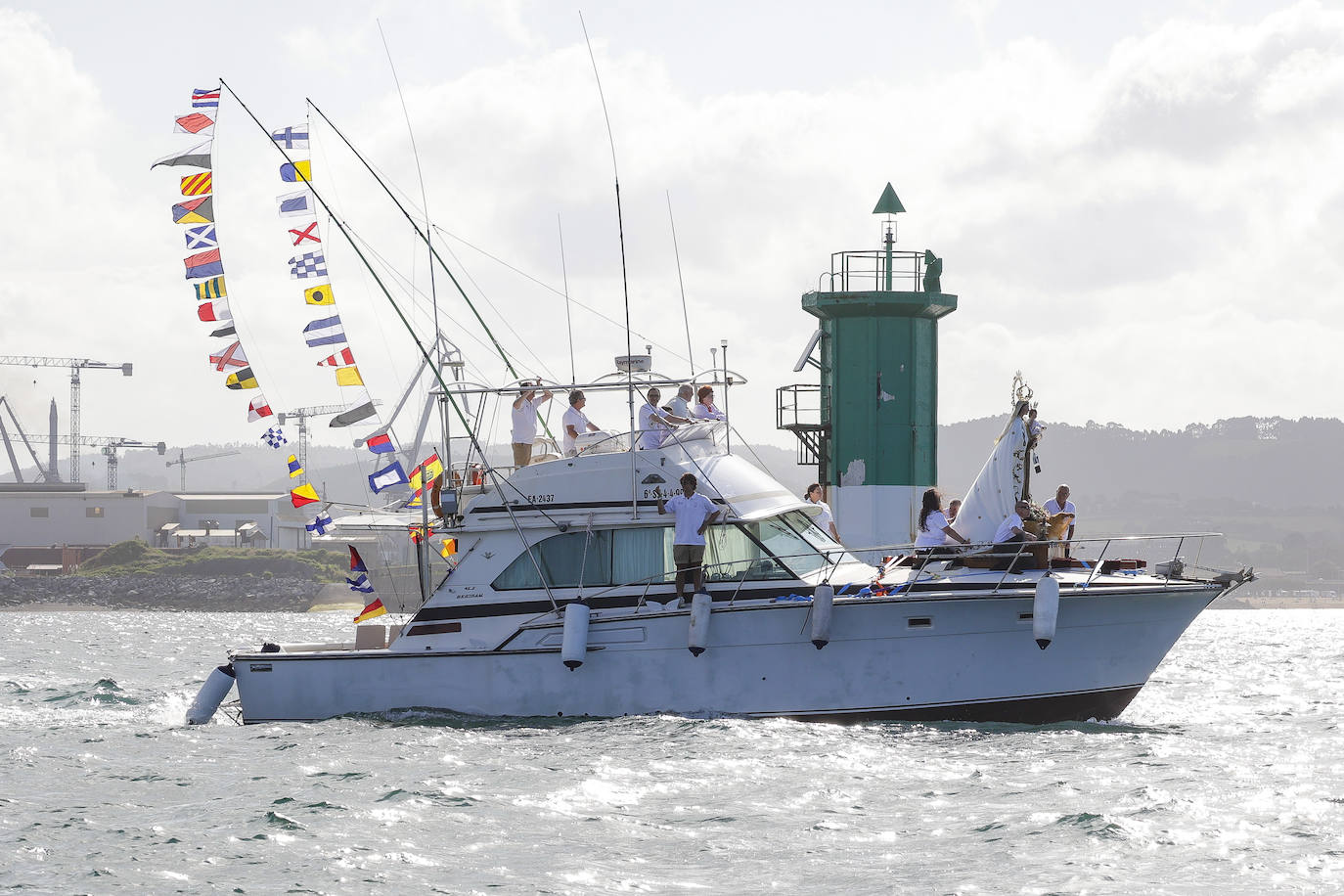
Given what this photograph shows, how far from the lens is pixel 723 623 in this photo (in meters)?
15.1

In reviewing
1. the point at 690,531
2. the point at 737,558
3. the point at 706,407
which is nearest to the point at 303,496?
the point at 706,407

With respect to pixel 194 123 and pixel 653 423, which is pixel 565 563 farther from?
pixel 194 123

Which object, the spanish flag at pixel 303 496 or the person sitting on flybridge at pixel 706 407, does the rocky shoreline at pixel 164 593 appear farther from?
the person sitting on flybridge at pixel 706 407

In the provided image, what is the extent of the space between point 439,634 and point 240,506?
103m

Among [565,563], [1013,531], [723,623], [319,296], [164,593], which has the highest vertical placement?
[319,296]

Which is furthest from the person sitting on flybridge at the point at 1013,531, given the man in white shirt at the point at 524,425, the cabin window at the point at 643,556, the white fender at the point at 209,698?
the white fender at the point at 209,698

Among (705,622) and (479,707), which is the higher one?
(705,622)

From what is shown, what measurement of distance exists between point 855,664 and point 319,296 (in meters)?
9.31

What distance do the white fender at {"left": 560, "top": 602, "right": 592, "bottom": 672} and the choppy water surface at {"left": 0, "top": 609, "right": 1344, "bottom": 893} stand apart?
0.72 m

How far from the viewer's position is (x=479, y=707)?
15641 millimetres

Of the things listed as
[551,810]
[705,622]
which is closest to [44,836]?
[551,810]

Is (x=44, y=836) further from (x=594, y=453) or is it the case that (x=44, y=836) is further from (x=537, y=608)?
(x=594, y=453)

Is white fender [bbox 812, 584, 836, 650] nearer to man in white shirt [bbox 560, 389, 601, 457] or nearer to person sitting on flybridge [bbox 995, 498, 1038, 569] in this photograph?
person sitting on flybridge [bbox 995, 498, 1038, 569]

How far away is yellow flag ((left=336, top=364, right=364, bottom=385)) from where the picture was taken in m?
19.0
